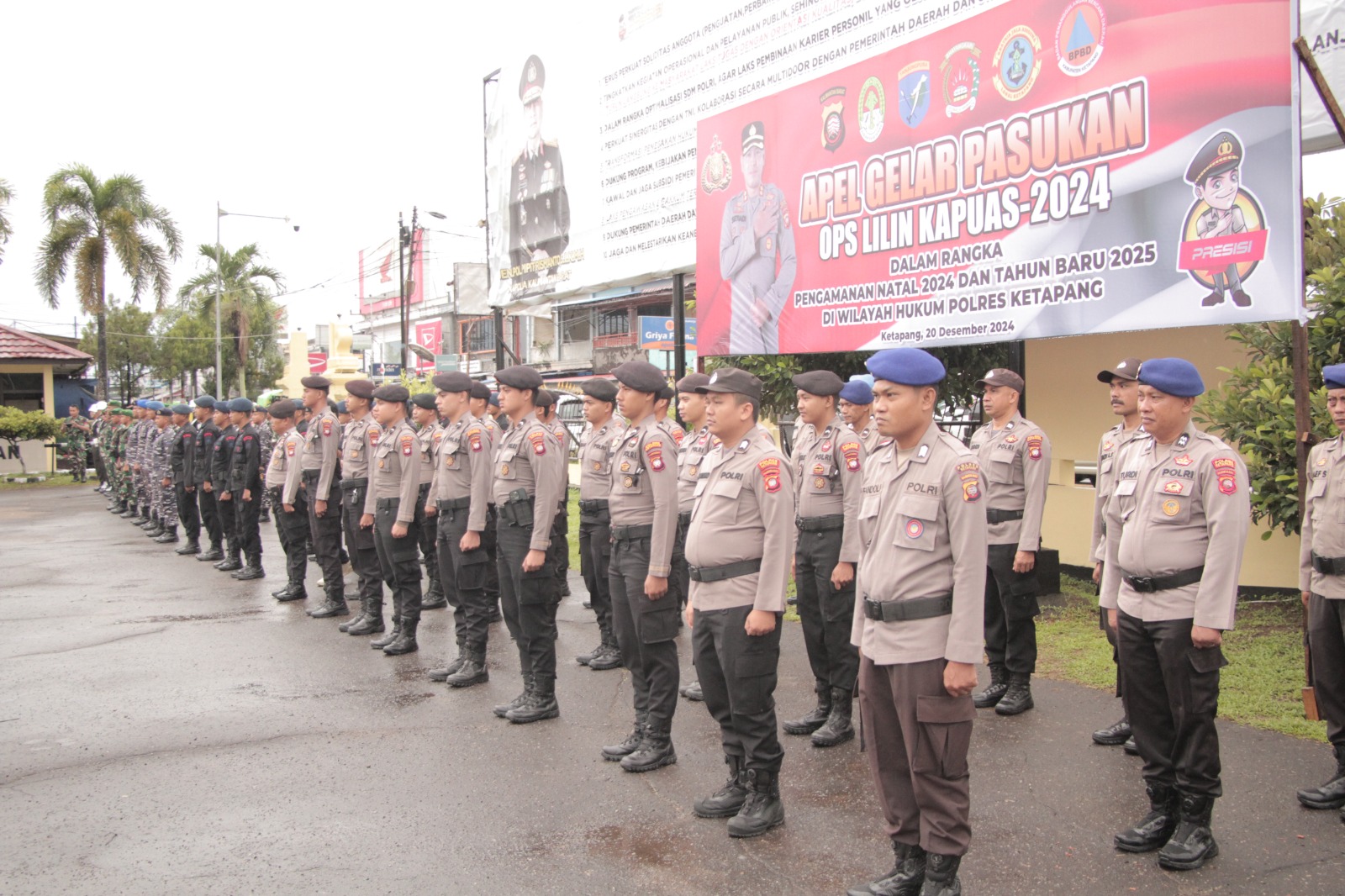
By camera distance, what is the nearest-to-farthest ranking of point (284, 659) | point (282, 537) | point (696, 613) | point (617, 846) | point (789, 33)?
point (617, 846) → point (696, 613) → point (284, 659) → point (789, 33) → point (282, 537)

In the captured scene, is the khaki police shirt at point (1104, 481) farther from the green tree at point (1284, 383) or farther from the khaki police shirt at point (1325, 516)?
the green tree at point (1284, 383)

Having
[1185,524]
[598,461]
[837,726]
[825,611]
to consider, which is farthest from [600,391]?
[1185,524]

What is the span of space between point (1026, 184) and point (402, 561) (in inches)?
213

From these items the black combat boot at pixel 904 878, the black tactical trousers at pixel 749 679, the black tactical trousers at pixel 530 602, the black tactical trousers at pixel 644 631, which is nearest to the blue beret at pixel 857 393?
the black tactical trousers at pixel 644 631

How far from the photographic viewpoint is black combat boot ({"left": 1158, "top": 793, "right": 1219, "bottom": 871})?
3.75m

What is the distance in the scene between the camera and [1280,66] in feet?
17.9

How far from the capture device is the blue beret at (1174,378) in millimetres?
3986

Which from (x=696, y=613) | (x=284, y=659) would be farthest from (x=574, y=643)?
(x=696, y=613)

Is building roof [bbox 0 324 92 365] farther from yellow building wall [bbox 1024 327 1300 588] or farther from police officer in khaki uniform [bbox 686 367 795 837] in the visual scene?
police officer in khaki uniform [bbox 686 367 795 837]

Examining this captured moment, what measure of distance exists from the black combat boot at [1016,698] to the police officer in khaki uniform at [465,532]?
11.1 ft

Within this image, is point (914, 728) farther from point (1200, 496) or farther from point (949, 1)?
point (949, 1)

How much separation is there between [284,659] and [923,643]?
5.71m

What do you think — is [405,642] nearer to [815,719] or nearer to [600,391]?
[600,391]

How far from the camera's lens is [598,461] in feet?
22.0
